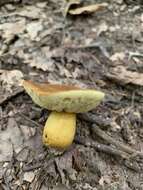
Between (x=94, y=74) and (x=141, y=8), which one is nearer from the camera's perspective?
→ (x=94, y=74)

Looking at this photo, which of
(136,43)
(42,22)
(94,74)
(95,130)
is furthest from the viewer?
(42,22)

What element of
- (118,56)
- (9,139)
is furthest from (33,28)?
(9,139)

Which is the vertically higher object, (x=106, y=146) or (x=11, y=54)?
(x=11, y=54)

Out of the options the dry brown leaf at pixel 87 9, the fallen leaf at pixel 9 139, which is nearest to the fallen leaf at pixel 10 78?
the fallen leaf at pixel 9 139

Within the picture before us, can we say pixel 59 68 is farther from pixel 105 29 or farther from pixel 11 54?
pixel 105 29

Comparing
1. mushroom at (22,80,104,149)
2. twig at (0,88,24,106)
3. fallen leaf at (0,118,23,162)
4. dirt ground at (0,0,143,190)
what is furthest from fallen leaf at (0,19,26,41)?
mushroom at (22,80,104,149)

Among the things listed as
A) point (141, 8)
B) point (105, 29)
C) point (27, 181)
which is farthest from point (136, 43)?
point (27, 181)

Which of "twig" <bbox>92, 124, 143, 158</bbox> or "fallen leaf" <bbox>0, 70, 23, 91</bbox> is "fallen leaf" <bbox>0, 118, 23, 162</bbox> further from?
"twig" <bbox>92, 124, 143, 158</bbox>

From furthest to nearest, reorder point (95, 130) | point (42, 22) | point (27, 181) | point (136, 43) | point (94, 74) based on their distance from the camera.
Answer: point (42, 22) → point (136, 43) → point (94, 74) → point (95, 130) → point (27, 181)
